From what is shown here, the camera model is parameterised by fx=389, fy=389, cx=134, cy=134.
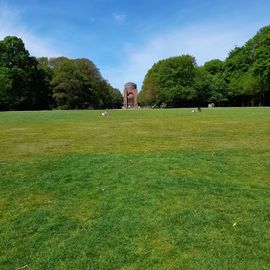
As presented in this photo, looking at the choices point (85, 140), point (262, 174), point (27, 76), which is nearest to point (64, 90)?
point (27, 76)

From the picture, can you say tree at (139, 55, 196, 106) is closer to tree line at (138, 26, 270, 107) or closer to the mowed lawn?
tree line at (138, 26, 270, 107)

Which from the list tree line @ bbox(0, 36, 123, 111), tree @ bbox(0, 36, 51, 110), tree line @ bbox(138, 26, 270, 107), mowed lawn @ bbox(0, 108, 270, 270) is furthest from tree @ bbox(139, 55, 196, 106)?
mowed lawn @ bbox(0, 108, 270, 270)

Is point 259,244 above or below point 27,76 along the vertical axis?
below

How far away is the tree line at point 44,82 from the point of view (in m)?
78.6

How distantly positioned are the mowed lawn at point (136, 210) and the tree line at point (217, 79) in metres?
64.1

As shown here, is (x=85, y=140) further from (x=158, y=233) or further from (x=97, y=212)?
(x=158, y=233)

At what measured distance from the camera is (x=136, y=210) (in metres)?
6.40

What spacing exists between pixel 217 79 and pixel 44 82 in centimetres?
4018

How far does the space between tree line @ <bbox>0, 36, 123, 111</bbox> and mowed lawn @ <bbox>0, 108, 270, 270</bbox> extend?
65.9 meters

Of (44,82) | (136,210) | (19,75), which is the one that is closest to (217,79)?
(44,82)

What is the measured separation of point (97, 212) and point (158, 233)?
1.31 meters

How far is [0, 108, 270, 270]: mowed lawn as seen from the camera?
4.89m

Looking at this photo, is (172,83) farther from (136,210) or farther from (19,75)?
(136,210)

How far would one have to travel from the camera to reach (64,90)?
87250mm
